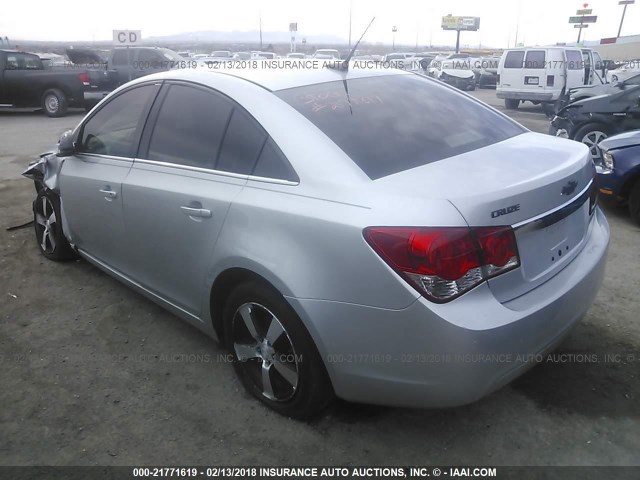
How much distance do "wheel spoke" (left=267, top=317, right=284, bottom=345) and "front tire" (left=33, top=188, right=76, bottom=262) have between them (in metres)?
2.64

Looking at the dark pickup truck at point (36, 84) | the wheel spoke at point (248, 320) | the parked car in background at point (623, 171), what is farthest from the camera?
the dark pickup truck at point (36, 84)

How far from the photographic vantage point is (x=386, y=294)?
2.01 metres

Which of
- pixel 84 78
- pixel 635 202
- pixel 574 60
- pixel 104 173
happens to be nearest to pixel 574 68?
pixel 574 60

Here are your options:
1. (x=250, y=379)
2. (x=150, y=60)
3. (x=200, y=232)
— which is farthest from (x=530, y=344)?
(x=150, y=60)

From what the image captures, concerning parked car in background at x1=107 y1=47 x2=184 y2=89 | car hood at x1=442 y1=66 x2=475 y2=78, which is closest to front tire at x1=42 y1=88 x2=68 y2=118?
parked car in background at x1=107 y1=47 x2=184 y2=89

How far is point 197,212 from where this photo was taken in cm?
269

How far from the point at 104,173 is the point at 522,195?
2579 millimetres

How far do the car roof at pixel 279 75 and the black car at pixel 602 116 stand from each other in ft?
19.6

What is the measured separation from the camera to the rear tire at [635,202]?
5.26m

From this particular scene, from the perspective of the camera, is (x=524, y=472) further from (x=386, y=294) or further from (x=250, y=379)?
(x=250, y=379)

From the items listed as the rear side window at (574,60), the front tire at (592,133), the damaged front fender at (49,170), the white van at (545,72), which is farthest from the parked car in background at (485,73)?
the damaged front fender at (49,170)

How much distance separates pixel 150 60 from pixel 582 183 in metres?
17.2

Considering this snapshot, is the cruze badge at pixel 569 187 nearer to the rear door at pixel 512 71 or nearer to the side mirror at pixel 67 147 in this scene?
the side mirror at pixel 67 147

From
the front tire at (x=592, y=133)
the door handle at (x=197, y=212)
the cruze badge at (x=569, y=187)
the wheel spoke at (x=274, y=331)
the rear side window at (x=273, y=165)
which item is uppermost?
the rear side window at (x=273, y=165)
